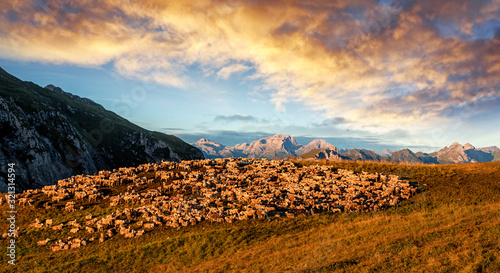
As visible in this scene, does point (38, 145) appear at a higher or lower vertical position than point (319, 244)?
higher

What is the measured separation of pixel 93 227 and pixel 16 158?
117356 mm

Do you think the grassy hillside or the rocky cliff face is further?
the rocky cliff face

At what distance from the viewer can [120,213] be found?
25328mm

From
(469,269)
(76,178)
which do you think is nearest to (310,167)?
(469,269)

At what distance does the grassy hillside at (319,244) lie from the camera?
13789 millimetres

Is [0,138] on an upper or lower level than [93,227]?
upper

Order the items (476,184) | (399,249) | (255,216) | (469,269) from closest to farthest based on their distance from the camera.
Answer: (469,269) < (399,249) < (255,216) < (476,184)

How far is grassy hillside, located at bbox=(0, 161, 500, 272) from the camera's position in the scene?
13789mm

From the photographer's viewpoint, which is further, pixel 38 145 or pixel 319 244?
pixel 38 145

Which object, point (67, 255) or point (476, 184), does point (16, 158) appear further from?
point (476, 184)

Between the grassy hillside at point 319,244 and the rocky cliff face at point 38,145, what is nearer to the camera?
the grassy hillside at point 319,244

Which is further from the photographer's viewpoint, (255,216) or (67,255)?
(255,216)

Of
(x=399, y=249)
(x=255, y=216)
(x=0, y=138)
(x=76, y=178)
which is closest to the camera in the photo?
(x=399, y=249)

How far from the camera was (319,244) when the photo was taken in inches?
714
